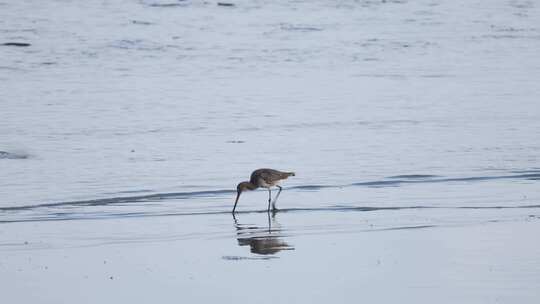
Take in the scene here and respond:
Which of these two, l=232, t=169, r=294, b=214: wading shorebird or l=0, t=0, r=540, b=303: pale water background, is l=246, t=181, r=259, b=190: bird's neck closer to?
l=232, t=169, r=294, b=214: wading shorebird

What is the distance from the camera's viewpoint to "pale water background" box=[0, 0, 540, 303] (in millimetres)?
9602

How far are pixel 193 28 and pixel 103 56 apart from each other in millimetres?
6374

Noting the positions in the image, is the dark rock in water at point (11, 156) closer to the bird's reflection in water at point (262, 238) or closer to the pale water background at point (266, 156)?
the pale water background at point (266, 156)

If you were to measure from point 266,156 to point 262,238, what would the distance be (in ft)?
19.2

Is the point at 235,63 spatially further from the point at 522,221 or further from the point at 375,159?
the point at 522,221

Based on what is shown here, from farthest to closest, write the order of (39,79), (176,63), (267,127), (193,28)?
(193,28) → (176,63) → (39,79) → (267,127)

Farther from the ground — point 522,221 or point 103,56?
→ point 103,56

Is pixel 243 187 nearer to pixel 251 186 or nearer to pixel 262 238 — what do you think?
pixel 251 186

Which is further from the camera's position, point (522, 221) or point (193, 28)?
point (193, 28)

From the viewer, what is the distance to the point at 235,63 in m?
28.8

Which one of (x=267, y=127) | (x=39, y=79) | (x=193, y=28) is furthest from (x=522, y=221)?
(x=193, y=28)

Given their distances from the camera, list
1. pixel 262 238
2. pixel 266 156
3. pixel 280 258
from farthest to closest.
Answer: pixel 266 156, pixel 262 238, pixel 280 258

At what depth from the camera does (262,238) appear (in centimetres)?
1145

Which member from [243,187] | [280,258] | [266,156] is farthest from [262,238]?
[266,156]
